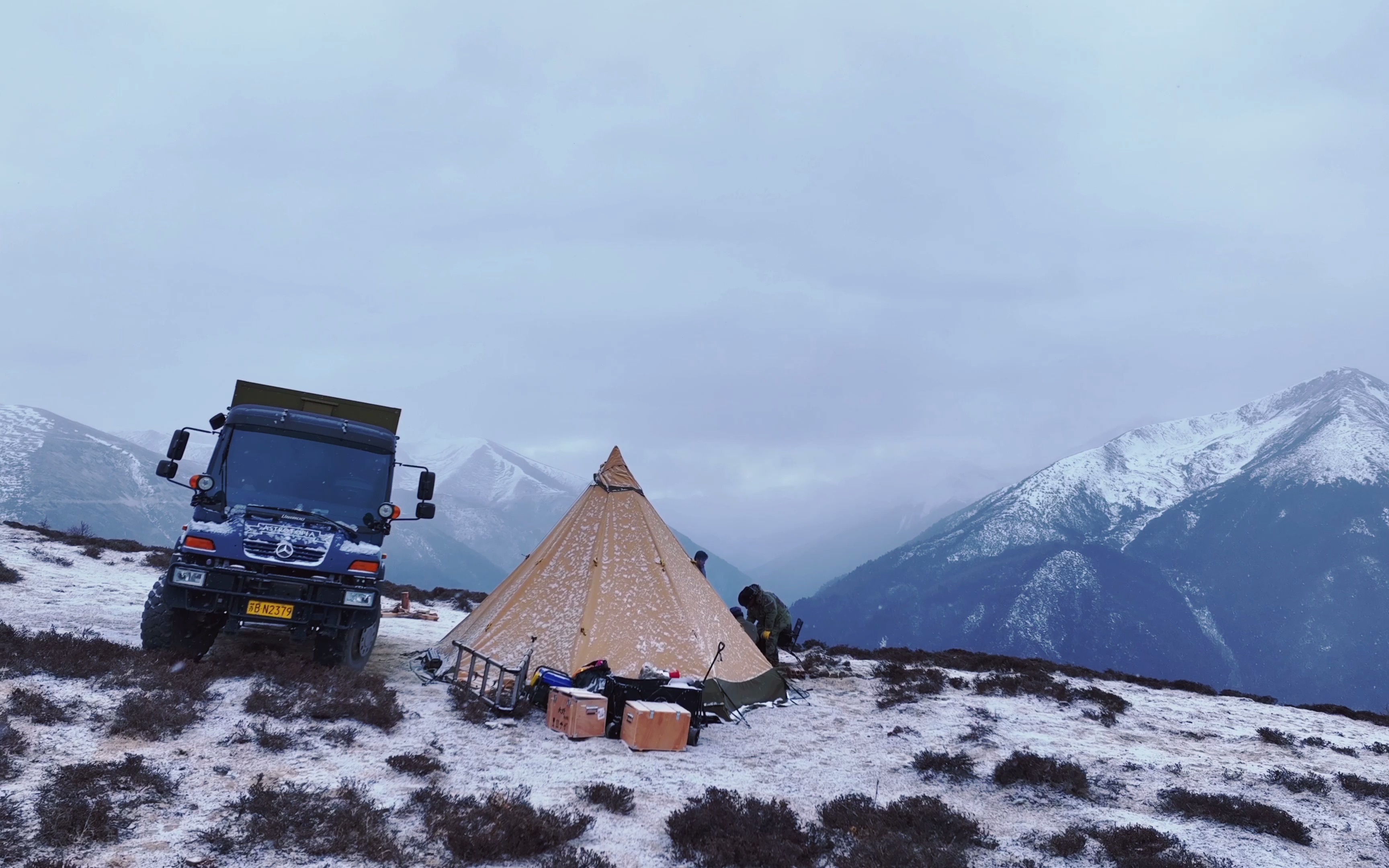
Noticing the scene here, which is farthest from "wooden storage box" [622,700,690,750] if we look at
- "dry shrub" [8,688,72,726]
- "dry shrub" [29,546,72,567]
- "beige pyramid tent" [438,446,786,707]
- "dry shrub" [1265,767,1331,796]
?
"dry shrub" [29,546,72,567]

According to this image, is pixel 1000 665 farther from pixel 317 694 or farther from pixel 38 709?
pixel 38 709

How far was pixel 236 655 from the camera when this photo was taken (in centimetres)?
1152

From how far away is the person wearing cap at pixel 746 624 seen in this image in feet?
→ 53.3

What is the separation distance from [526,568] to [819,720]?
5.82m

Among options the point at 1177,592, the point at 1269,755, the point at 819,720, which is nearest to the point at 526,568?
the point at 819,720

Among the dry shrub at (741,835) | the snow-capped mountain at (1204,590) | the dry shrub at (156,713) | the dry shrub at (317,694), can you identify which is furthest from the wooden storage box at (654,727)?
the snow-capped mountain at (1204,590)

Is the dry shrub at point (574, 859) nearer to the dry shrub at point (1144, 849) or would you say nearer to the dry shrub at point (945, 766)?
the dry shrub at point (1144, 849)

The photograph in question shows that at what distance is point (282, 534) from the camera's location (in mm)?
10727

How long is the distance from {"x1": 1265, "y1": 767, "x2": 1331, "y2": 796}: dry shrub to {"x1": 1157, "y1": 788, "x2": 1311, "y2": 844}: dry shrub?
1002 mm

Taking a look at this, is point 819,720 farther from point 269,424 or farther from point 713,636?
point 269,424

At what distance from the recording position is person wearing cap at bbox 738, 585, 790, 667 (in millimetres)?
16344

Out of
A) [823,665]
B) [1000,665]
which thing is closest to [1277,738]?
[1000,665]

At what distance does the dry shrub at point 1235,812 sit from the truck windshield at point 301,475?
36.2 feet

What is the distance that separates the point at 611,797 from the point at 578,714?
2.70 meters
